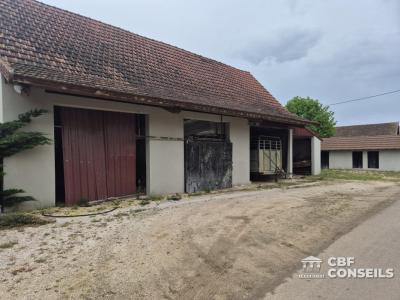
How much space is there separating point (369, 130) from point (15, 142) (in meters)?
40.5

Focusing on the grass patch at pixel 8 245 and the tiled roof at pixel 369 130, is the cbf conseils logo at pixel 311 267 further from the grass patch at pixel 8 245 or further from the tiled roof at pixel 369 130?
the tiled roof at pixel 369 130

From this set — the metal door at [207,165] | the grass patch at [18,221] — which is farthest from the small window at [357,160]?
the grass patch at [18,221]

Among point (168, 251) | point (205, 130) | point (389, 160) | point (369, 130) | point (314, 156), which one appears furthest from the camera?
point (369, 130)

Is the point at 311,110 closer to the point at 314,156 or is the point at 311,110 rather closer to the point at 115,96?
the point at 314,156

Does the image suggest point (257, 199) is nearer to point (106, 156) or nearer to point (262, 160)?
point (106, 156)

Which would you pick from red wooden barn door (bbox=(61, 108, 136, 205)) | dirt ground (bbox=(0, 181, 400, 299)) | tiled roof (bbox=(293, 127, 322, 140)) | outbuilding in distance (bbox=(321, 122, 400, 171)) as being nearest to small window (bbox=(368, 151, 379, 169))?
outbuilding in distance (bbox=(321, 122, 400, 171))

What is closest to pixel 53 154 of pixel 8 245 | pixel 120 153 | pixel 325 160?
pixel 120 153

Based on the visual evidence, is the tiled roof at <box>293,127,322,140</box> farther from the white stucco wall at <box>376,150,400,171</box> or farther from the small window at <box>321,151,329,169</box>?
the small window at <box>321,151,329,169</box>

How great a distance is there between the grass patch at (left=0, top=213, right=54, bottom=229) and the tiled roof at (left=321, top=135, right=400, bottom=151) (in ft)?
95.3

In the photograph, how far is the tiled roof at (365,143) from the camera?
2800 cm

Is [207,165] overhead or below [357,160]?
overhead

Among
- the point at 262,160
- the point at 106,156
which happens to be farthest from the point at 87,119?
the point at 262,160

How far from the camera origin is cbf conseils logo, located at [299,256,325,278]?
3744mm

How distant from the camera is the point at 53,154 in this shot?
753cm
